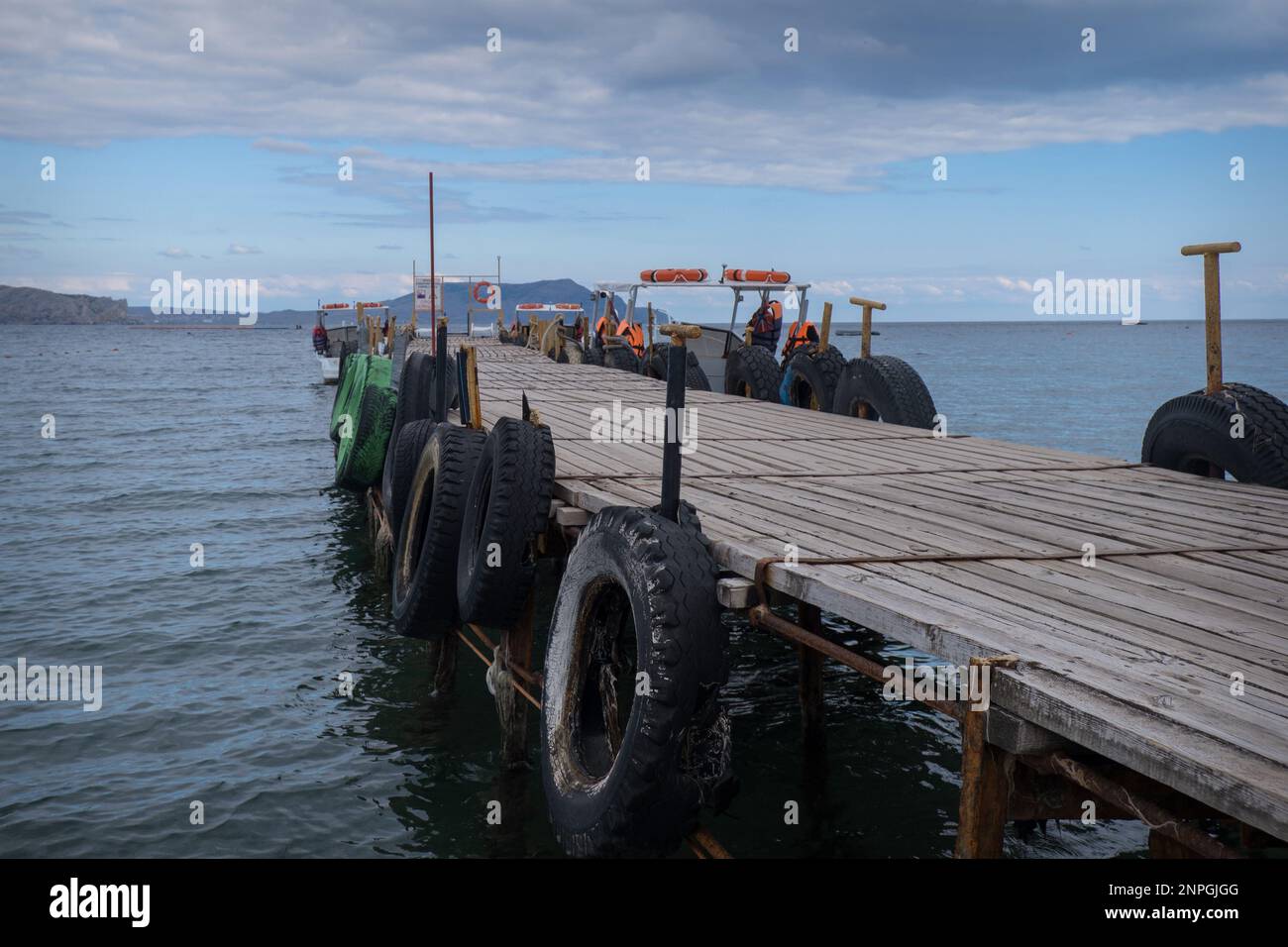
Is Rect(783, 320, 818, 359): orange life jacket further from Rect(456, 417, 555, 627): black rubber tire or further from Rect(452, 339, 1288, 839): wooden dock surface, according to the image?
Rect(456, 417, 555, 627): black rubber tire

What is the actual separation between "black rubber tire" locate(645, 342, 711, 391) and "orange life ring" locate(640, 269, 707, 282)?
137cm

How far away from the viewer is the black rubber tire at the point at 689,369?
19.4 meters

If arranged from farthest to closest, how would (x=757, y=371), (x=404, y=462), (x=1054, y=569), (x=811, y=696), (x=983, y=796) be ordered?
1. (x=757, y=371)
2. (x=404, y=462)
3. (x=811, y=696)
4. (x=1054, y=569)
5. (x=983, y=796)

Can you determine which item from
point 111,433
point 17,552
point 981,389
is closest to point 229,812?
point 17,552

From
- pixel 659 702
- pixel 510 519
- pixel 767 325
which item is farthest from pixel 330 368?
pixel 659 702

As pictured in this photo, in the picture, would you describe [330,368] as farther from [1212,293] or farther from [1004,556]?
[1004,556]

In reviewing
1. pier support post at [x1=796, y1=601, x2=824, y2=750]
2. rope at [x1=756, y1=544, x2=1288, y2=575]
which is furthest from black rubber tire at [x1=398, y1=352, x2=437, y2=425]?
rope at [x1=756, y1=544, x2=1288, y2=575]

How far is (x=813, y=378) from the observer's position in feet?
52.0

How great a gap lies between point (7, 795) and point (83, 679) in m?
2.87

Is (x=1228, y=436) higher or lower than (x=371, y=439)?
higher

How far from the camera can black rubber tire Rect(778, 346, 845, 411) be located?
1568 cm

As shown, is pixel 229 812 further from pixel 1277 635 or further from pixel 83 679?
pixel 1277 635

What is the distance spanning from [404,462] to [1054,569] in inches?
301
